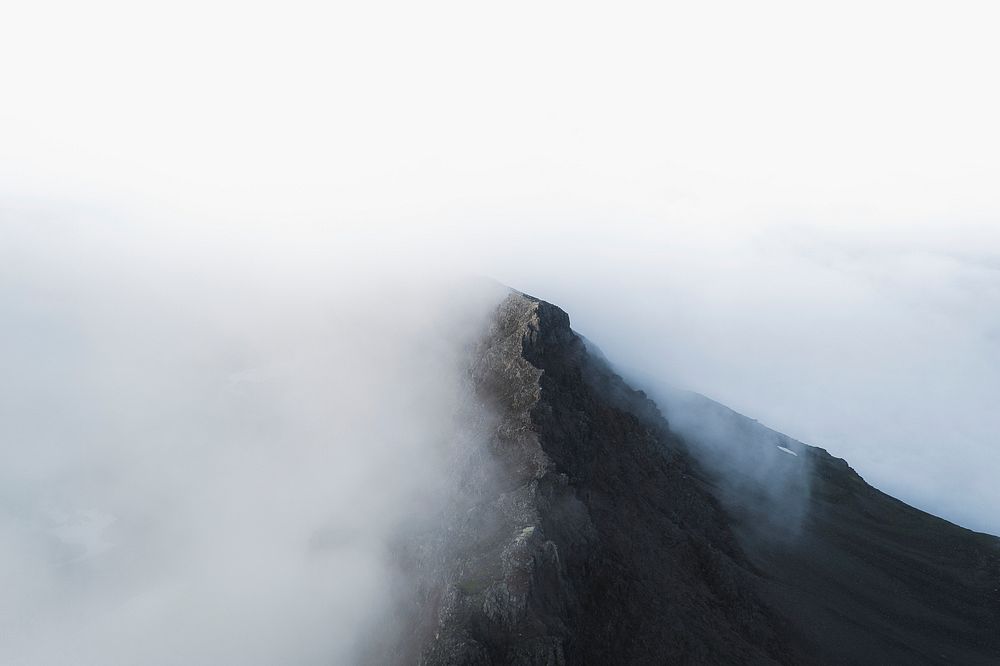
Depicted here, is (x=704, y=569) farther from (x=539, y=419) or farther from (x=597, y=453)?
(x=539, y=419)

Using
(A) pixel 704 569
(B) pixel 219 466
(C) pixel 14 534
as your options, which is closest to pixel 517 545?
(A) pixel 704 569

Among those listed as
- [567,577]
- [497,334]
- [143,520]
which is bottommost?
[143,520]

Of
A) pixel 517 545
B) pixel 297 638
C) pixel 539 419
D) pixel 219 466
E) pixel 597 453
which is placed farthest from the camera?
pixel 219 466

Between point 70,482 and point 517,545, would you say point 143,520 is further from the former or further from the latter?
point 517,545

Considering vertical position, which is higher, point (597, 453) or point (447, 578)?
point (597, 453)

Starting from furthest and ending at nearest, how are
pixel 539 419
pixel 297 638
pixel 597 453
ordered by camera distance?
pixel 597 453
pixel 539 419
pixel 297 638

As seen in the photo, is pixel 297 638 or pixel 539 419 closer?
pixel 297 638
